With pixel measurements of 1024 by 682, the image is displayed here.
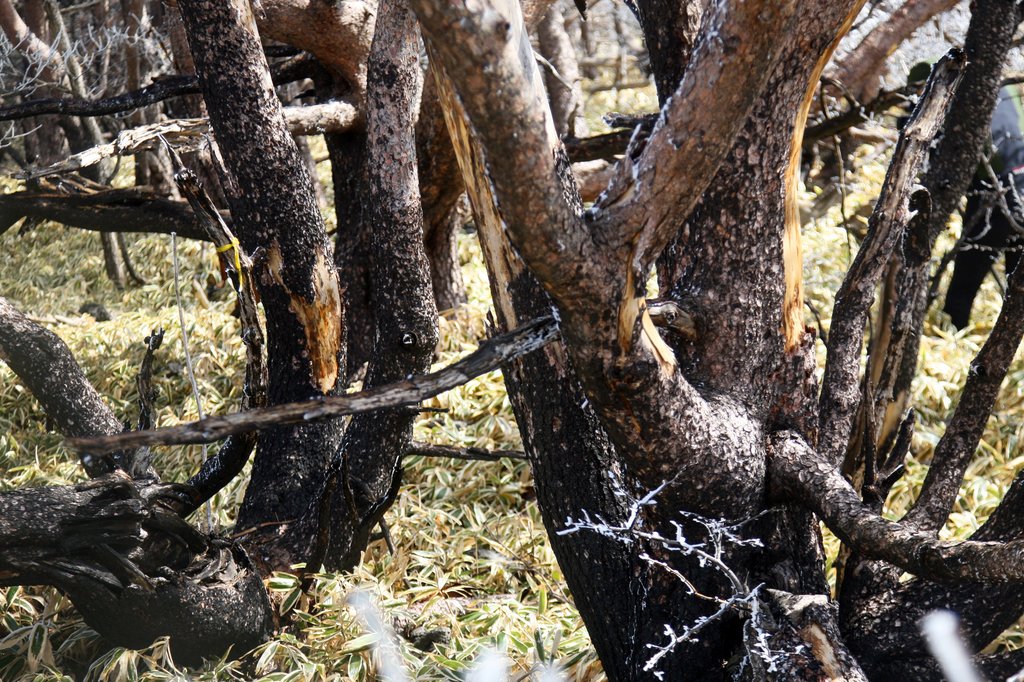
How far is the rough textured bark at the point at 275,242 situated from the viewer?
248 cm

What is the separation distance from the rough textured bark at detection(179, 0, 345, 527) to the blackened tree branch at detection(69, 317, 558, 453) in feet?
4.42

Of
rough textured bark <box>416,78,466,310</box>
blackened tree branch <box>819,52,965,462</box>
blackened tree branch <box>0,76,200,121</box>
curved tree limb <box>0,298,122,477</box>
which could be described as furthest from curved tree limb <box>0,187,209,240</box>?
blackened tree branch <box>819,52,965,462</box>

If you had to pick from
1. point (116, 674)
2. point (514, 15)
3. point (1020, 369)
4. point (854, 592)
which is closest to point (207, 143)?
point (116, 674)

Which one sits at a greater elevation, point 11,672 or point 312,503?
point 312,503

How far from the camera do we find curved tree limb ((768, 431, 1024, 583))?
56.0 inches

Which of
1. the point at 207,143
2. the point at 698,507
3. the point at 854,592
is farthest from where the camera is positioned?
the point at 207,143

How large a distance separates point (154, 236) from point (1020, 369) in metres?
5.71

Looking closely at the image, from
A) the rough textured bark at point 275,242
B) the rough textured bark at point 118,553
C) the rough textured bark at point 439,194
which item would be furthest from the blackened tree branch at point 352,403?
the rough textured bark at point 439,194

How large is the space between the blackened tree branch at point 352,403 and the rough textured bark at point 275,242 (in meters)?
1.35

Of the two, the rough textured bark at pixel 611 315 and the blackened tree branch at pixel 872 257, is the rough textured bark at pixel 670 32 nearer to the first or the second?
the rough textured bark at pixel 611 315

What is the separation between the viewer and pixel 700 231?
5.95 ft

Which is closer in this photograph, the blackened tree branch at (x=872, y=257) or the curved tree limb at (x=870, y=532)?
the curved tree limb at (x=870, y=532)

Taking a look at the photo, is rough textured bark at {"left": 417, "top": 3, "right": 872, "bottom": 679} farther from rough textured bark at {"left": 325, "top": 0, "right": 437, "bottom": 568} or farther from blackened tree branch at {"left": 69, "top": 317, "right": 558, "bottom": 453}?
rough textured bark at {"left": 325, "top": 0, "right": 437, "bottom": 568}

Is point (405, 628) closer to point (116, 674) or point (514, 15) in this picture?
point (116, 674)
